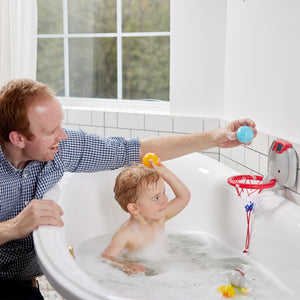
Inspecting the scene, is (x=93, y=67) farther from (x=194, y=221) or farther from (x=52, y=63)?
(x=194, y=221)

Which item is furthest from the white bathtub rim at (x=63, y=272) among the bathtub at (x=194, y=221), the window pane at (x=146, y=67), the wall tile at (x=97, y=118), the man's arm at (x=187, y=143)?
the window pane at (x=146, y=67)

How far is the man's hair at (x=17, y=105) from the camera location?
1633 millimetres

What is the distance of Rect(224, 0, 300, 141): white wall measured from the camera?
76.1 inches

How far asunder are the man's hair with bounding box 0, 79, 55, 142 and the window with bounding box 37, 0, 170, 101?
180 cm

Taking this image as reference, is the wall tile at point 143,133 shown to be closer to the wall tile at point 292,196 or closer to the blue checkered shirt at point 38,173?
the blue checkered shirt at point 38,173

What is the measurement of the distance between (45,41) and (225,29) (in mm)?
1572

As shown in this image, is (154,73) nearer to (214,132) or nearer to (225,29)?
(225,29)

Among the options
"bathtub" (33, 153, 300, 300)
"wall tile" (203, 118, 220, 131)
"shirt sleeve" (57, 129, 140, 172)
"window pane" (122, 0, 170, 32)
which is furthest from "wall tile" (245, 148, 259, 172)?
"window pane" (122, 0, 170, 32)

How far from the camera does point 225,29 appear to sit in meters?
2.84

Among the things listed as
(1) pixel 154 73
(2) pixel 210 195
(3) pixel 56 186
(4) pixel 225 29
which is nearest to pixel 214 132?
(2) pixel 210 195

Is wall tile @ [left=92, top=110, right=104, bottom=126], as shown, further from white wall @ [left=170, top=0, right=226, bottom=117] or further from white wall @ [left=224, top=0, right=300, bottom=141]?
white wall @ [left=224, top=0, right=300, bottom=141]

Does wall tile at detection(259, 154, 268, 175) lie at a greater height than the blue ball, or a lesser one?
lesser

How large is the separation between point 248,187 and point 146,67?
5.58 ft

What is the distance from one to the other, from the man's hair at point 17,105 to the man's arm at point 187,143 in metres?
0.62
